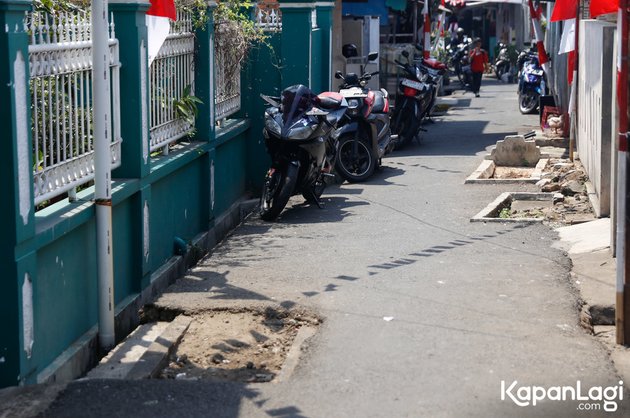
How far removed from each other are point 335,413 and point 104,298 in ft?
6.12

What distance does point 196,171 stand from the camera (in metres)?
9.31

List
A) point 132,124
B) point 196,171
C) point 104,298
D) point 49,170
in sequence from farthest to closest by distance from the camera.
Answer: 1. point 196,171
2. point 132,124
3. point 104,298
4. point 49,170

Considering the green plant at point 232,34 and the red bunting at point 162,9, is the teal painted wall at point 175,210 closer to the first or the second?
the red bunting at point 162,9

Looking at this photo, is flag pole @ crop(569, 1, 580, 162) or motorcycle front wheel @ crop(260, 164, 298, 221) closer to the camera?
motorcycle front wheel @ crop(260, 164, 298, 221)

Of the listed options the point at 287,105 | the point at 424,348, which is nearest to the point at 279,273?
the point at 424,348

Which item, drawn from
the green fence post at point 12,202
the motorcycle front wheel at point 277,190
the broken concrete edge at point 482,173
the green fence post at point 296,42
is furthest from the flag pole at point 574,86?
the green fence post at point 12,202

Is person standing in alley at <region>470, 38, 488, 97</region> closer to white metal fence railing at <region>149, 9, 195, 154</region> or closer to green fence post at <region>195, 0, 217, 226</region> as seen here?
green fence post at <region>195, 0, 217, 226</region>

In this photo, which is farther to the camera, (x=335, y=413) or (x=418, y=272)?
(x=418, y=272)

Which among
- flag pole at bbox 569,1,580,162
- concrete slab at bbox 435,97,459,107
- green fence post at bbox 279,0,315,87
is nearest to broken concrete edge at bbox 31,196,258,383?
green fence post at bbox 279,0,315,87

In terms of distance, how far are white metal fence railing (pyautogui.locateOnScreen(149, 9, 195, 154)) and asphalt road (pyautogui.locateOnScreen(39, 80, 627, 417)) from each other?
1.10 meters

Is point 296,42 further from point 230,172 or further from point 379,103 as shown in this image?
point 230,172

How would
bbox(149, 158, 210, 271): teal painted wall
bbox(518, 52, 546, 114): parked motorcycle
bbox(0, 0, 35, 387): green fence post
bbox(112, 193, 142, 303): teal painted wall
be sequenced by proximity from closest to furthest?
bbox(0, 0, 35, 387): green fence post < bbox(112, 193, 142, 303): teal painted wall < bbox(149, 158, 210, 271): teal painted wall < bbox(518, 52, 546, 114): parked motorcycle

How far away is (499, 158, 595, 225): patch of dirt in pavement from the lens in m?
10.1

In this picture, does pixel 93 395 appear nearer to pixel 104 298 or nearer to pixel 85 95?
pixel 104 298
